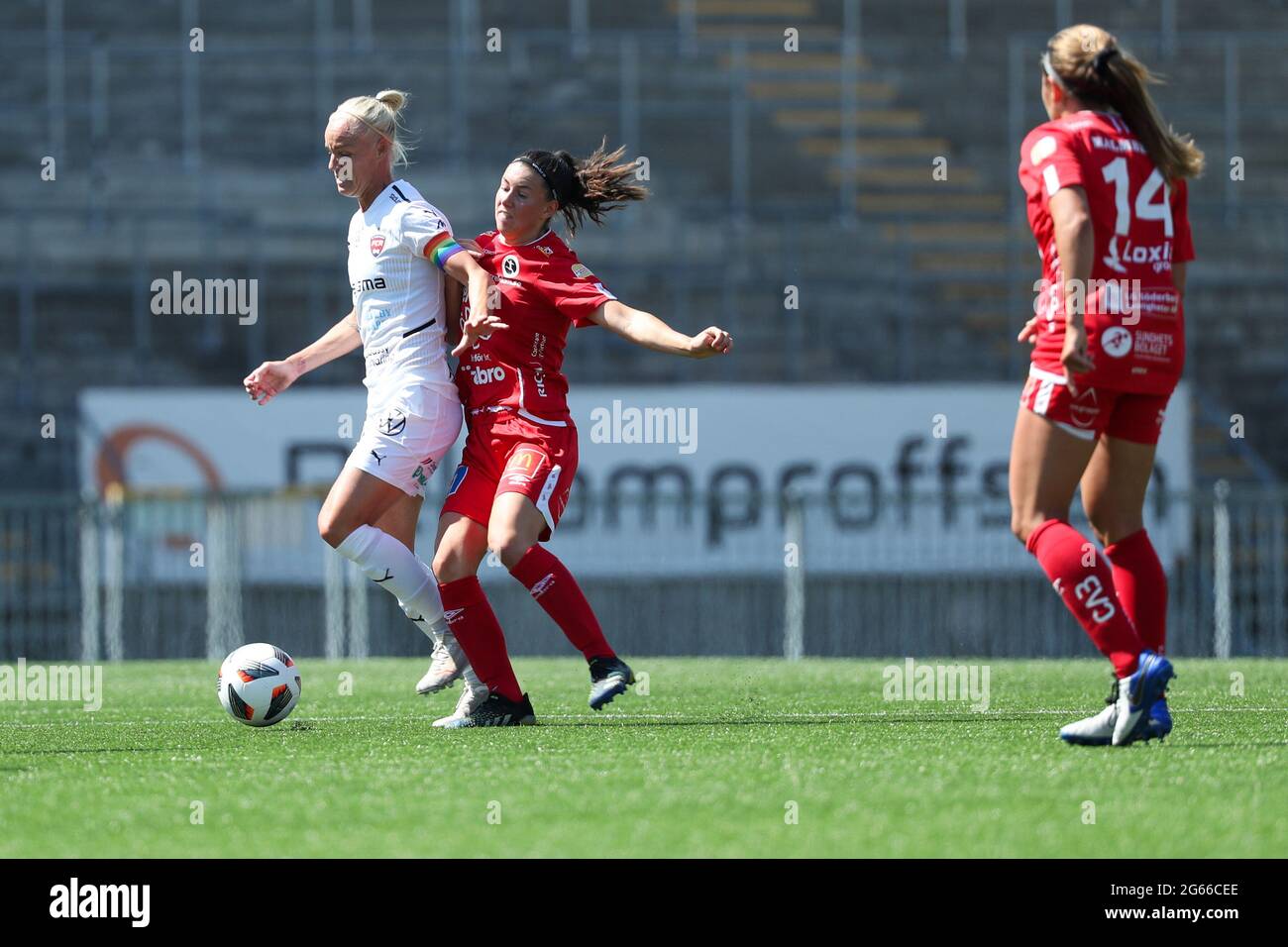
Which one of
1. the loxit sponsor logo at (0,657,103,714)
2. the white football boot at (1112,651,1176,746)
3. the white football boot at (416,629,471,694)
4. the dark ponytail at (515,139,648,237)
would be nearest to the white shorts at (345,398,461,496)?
the white football boot at (416,629,471,694)

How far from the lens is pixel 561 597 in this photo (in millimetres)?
6527

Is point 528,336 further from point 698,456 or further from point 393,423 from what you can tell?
point 698,456

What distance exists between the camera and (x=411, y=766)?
507 cm

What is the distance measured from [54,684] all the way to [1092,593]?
6701mm

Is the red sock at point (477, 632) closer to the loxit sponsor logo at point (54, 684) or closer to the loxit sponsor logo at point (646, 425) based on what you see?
the loxit sponsor logo at point (54, 684)

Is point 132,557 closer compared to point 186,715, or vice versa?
point 186,715

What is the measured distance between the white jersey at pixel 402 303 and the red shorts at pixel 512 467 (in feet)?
0.73

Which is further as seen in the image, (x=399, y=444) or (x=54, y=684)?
(x=54, y=684)

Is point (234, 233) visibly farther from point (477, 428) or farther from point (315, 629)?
point (477, 428)

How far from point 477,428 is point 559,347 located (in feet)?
1.36

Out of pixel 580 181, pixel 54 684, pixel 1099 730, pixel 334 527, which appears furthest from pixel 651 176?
pixel 1099 730

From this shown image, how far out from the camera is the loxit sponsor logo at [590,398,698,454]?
15.7 metres
